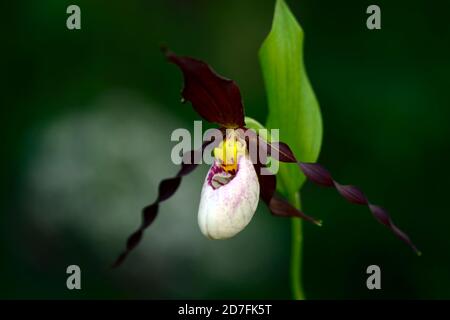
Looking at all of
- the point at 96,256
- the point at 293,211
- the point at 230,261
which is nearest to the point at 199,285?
the point at 230,261

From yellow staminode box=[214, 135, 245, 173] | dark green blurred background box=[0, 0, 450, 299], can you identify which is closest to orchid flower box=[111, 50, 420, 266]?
yellow staminode box=[214, 135, 245, 173]

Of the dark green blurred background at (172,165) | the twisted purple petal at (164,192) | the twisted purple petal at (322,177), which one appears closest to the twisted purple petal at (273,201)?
the twisted purple petal at (322,177)

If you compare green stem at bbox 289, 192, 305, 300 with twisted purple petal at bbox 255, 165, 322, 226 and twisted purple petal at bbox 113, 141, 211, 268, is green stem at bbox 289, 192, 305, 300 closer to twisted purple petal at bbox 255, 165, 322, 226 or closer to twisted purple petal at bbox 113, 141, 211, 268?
twisted purple petal at bbox 255, 165, 322, 226

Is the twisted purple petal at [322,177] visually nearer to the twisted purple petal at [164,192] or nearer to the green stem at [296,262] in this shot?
the green stem at [296,262]

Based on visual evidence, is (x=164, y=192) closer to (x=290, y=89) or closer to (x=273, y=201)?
(x=273, y=201)

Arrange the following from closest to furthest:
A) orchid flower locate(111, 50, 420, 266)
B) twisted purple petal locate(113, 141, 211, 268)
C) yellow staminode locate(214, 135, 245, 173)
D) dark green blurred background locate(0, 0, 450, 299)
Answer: orchid flower locate(111, 50, 420, 266) → yellow staminode locate(214, 135, 245, 173) → twisted purple petal locate(113, 141, 211, 268) → dark green blurred background locate(0, 0, 450, 299)

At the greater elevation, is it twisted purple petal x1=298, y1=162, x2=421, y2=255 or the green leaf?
the green leaf

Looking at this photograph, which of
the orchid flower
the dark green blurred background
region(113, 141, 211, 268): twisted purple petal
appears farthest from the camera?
the dark green blurred background

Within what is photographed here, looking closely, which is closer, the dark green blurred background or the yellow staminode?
the yellow staminode
